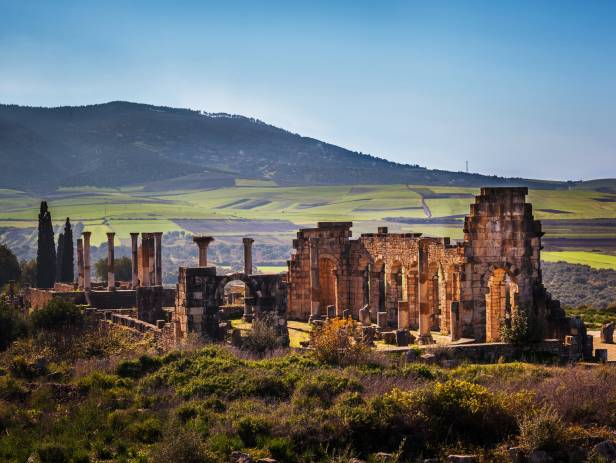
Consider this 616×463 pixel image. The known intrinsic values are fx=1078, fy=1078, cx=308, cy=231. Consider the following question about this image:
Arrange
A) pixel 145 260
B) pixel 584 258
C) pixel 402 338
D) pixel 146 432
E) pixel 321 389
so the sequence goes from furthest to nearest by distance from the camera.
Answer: pixel 584 258
pixel 145 260
pixel 402 338
pixel 321 389
pixel 146 432

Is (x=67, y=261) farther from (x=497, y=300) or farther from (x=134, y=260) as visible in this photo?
(x=497, y=300)

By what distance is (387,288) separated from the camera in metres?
44.3

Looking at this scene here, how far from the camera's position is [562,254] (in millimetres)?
88125

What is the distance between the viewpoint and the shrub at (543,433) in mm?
21750

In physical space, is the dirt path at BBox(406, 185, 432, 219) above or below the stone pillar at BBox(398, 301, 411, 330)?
above

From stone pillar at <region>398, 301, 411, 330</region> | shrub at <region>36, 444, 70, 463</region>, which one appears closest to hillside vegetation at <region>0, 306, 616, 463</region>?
shrub at <region>36, 444, 70, 463</region>


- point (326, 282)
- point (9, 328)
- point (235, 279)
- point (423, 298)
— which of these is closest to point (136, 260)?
point (326, 282)

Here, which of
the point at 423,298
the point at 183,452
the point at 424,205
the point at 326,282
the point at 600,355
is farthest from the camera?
the point at 424,205

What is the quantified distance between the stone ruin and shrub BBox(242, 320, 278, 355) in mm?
5340

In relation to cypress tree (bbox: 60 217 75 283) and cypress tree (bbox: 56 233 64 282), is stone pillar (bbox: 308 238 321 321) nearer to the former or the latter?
cypress tree (bbox: 60 217 75 283)

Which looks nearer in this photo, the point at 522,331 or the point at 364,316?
the point at 522,331

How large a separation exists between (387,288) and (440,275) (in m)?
3.37

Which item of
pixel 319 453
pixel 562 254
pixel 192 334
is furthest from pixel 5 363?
pixel 562 254

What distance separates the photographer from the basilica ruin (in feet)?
107
